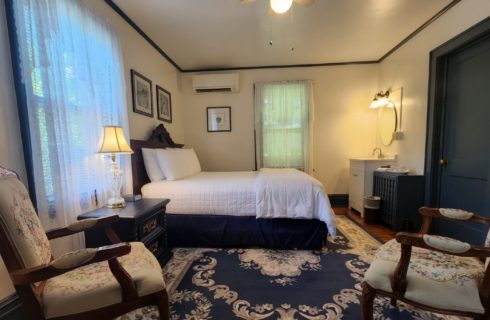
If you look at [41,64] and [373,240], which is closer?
[41,64]

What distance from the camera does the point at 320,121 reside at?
3.94 metres

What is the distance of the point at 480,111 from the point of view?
209 centimetres

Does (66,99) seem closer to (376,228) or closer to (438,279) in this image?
(438,279)

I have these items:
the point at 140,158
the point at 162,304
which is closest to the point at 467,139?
the point at 162,304

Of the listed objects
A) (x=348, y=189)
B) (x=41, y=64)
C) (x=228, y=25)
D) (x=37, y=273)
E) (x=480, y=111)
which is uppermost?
(x=228, y=25)

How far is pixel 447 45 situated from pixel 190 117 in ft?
12.1

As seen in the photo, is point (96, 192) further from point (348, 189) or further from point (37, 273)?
point (348, 189)

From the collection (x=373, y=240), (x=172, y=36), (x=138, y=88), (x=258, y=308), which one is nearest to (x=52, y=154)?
(x=138, y=88)

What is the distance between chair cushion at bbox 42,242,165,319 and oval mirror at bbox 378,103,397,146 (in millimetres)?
3703

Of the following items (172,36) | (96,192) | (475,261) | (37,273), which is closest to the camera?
(37,273)

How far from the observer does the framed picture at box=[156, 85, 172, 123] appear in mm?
3223

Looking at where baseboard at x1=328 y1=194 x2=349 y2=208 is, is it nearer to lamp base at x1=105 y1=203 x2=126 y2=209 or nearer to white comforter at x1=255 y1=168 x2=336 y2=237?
white comforter at x1=255 y1=168 x2=336 y2=237

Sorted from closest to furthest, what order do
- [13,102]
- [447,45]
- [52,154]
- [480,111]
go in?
[13,102] < [52,154] < [480,111] < [447,45]

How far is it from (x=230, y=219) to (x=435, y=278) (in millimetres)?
1654
